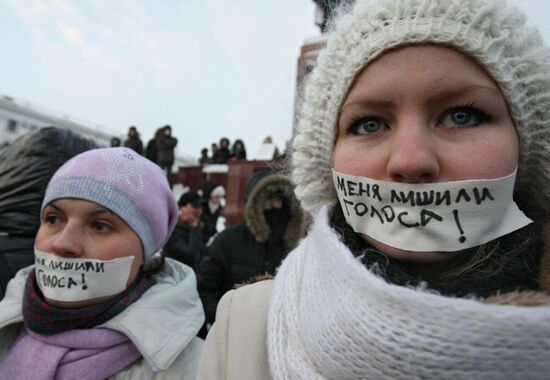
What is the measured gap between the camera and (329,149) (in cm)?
113

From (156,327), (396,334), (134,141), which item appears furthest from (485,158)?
(134,141)

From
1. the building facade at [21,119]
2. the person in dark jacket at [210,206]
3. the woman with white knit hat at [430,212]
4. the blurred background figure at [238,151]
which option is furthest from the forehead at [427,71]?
the building facade at [21,119]

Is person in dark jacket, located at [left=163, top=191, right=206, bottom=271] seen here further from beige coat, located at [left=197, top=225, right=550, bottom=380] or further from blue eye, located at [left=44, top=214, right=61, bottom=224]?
beige coat, located at [left=197, top=225, right=550, bottom=380]

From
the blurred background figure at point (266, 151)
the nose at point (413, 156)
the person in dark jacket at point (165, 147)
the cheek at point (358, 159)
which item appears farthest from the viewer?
the person in dark jacket at point (165, 147)

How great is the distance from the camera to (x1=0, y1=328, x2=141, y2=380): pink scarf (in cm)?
149

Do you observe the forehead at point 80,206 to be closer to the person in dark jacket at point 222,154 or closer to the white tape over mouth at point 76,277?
the white tape over mouth at point 76,277

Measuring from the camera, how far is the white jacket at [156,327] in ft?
5.02

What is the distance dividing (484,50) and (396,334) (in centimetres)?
71

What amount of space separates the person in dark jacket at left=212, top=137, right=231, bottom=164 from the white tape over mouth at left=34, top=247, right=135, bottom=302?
449 inches

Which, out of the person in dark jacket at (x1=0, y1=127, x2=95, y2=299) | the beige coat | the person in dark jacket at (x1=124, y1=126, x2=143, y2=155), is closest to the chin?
the beige coat

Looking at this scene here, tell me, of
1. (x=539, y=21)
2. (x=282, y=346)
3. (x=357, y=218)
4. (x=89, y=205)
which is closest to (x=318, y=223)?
(x=357, y=218)

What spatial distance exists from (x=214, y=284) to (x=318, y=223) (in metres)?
2.25

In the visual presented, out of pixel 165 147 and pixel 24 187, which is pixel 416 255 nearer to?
pixel 24 187

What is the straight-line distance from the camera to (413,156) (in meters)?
0.83
